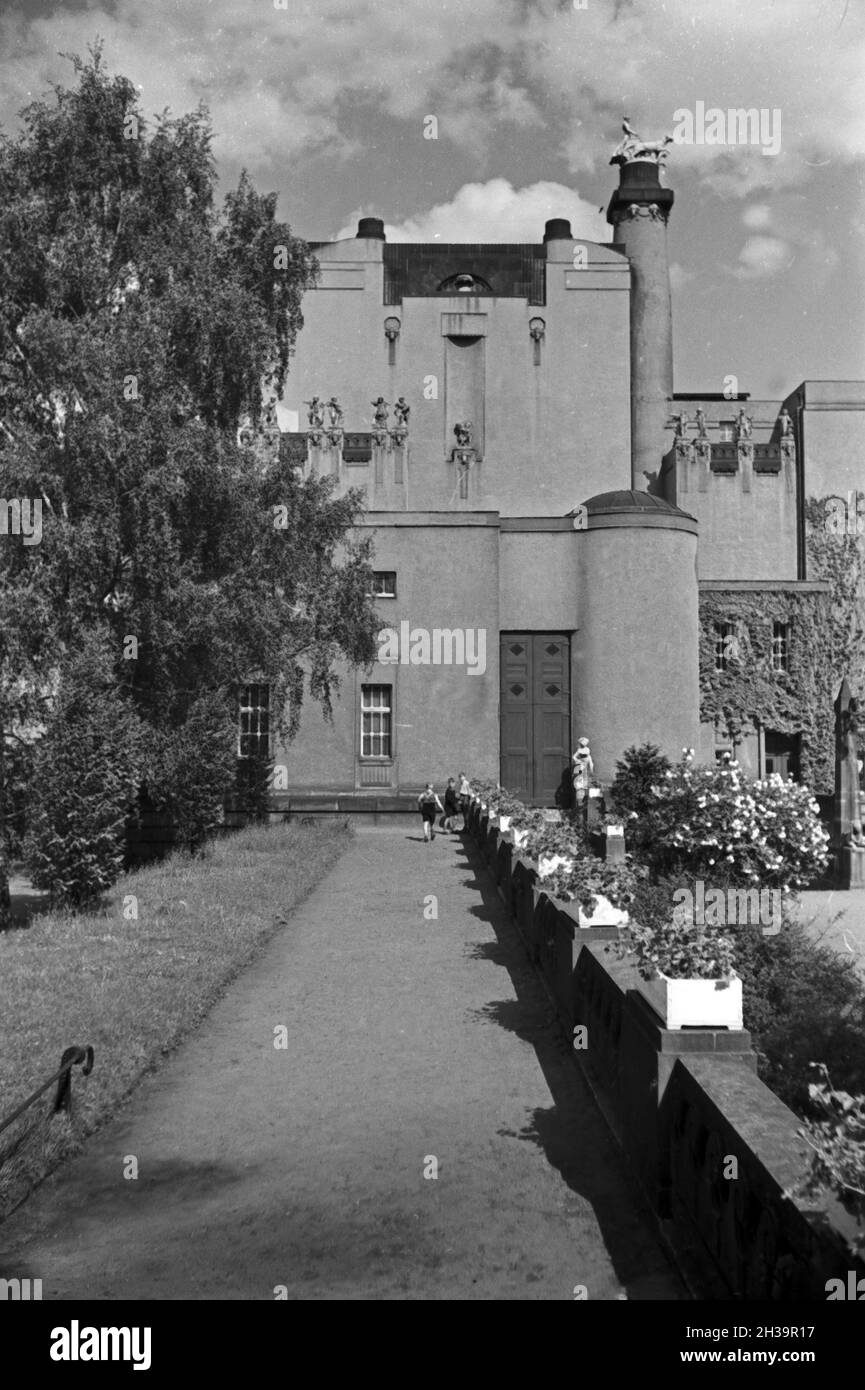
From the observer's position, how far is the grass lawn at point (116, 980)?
23.6 ft

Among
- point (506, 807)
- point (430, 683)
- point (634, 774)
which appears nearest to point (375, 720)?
point (430, 683)

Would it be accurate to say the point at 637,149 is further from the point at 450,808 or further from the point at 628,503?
the point at 450,808

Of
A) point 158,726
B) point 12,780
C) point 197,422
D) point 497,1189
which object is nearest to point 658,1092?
point 497,1189

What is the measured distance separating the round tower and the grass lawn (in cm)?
1447

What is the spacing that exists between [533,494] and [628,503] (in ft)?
20.5

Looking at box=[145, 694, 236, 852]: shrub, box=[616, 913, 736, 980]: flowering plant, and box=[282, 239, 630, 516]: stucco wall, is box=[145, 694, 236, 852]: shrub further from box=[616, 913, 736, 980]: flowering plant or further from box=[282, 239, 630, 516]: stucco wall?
box=[282, 239, 630, 516]: stucco wall

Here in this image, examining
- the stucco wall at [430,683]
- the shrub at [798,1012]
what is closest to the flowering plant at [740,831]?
the shrub at [798,1012]

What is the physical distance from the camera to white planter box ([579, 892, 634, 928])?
360 inches

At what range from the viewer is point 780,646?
1457 inches

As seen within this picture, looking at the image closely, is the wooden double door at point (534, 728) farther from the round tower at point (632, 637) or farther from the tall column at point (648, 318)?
the tall column at point (648, 318)

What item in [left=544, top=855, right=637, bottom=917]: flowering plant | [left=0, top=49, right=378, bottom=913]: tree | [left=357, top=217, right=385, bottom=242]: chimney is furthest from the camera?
[left=357, top=217, right=385, bottom=242]: chimney

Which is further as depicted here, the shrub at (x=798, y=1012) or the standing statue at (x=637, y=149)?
the standing statue at (x=637, y=149)

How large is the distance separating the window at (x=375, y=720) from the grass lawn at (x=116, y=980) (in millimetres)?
12018

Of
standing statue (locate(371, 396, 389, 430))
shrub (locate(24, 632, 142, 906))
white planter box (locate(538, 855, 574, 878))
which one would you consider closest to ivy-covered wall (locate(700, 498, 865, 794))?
standing statue (locate(371, 396, 389, 430))
